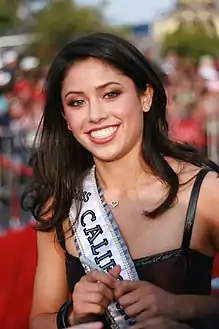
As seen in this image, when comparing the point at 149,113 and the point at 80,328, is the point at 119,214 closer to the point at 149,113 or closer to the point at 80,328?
the point at 149,113

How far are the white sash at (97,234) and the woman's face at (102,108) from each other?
156mm

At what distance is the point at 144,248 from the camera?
1.86 meters

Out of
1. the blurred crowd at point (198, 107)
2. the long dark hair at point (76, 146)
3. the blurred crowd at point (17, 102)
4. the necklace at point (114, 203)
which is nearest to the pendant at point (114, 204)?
the necklace at point (114, 203)

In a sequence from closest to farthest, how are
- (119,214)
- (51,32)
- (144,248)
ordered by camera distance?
(144,248)
(119,214)
(51,32)

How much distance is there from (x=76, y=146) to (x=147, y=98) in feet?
0.90

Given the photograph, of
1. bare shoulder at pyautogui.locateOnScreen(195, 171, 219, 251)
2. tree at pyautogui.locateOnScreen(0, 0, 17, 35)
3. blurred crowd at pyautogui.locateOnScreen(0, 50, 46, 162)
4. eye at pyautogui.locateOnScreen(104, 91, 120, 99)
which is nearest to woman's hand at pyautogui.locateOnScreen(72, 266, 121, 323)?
bare shoulder at pyautogui.locateOnScreen(195, 171, 219, 251)

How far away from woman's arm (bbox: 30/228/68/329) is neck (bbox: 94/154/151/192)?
22cm

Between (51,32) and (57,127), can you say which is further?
(51,32)

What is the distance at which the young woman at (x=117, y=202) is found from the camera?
5.52ft

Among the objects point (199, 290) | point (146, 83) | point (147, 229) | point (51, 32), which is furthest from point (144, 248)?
point (51, 32)

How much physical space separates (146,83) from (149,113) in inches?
4.9

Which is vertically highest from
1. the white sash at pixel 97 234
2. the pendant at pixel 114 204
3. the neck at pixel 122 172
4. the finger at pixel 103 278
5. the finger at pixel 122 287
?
the neck at pixel 122 172

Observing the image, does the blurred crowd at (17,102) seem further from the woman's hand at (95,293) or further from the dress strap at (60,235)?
the woman's hand at (95,293)

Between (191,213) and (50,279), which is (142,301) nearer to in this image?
(191,213)
